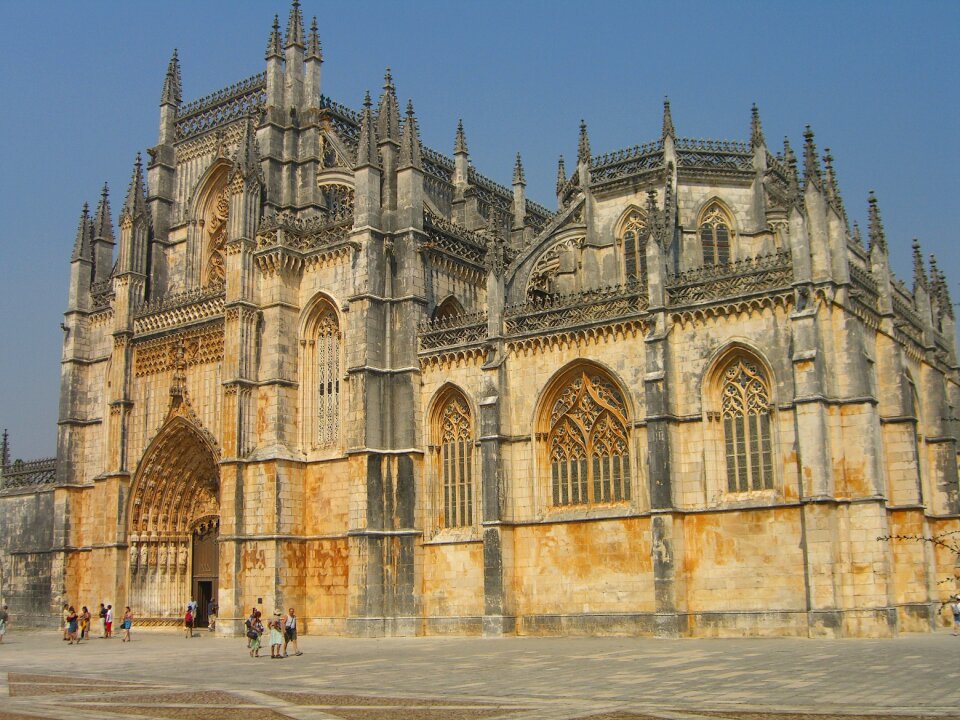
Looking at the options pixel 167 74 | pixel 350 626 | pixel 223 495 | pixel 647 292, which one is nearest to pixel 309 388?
pixel 223 495

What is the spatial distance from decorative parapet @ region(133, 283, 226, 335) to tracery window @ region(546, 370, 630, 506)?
579 inches

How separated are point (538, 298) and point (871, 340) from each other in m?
13.9

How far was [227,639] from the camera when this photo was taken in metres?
34.4

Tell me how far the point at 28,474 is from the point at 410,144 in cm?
2542

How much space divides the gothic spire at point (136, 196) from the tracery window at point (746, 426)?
2674cm

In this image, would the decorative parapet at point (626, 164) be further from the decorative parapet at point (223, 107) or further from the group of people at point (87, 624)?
the group of people at point (87, 624)

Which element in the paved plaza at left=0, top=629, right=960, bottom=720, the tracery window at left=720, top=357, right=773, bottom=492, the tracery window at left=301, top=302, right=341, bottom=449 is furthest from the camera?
the tracery window at left=301, top=302, right=341, bottom=449

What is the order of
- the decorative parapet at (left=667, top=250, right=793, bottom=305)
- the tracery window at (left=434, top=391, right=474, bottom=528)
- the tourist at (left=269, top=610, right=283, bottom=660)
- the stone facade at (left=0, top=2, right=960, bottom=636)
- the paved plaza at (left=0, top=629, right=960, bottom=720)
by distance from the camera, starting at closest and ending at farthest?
the paved plaza at (left=0, top=629, right=960, bottom=720) < the tourist at (left=269, top=610, right=283, bottom=660) < the stone facade at (left=0, top=2, right=960, bottom=636) < the decorative parapet at (left=667, top=250, right=793, bottom=305) < the tracery window at (left=434, top=391, right=474, bottom=528)

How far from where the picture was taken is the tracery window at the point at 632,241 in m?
39.2

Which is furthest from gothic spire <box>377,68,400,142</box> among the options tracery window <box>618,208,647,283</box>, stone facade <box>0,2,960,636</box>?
tracery window <box>618,208,647,283</box>

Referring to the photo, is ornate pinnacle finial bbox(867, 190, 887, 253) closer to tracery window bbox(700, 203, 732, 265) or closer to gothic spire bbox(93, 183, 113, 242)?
tracery window bbox(700, 203, 732, 265)

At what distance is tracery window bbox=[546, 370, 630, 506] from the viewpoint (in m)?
31.0

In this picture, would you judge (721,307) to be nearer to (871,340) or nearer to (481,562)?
(871,340)

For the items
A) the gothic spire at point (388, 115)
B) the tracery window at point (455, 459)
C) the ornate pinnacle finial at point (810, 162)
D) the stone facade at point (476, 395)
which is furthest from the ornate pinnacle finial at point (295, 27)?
the ornate pinnacle finial at point (810, 162)
